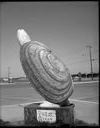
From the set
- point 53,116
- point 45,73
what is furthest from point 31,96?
point 45,73

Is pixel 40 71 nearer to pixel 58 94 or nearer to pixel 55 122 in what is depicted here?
pixel 58 94

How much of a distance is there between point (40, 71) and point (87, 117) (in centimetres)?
207

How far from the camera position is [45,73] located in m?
5.66

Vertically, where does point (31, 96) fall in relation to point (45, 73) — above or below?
below

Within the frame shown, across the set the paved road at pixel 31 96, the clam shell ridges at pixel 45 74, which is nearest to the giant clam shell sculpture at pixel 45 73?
the clam shell ridges at pixel 45 74

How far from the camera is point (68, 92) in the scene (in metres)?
5.79

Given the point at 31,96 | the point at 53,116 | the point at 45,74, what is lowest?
the point at 31,96

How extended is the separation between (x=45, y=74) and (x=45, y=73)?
2cm

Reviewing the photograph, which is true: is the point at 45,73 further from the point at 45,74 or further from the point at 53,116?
the point at 53,116

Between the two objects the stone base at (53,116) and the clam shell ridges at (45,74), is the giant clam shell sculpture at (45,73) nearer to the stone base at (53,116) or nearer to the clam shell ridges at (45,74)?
the clam shell ridges at (45,74)

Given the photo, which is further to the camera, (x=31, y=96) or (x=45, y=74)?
(x=31, y=96)

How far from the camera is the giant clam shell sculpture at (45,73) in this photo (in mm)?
5641

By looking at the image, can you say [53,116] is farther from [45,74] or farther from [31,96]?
[31,96]

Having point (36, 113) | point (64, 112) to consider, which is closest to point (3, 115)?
point (36, 113)
